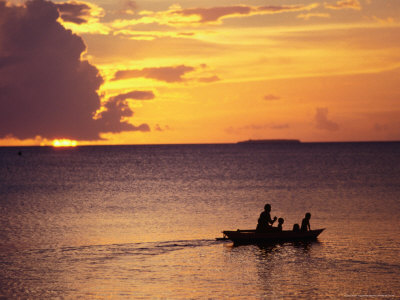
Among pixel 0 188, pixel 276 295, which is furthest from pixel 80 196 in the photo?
pixel 276 295

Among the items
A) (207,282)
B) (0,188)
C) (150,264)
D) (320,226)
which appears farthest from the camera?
(0,188)

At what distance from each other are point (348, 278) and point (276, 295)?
4131 mm

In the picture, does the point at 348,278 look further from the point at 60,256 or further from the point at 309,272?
the point at 60,256

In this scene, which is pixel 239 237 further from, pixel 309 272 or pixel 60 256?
pixel 60 256

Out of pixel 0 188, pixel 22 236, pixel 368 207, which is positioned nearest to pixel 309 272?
pixel 22 236

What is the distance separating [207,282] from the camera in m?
23.9

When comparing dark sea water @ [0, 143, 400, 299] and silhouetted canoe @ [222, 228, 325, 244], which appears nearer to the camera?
dark sea water @ [0, 143, 400, 299]

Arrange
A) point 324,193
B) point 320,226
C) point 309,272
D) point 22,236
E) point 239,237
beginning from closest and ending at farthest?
point 309,272
point 239,237
point 22,236
point 320,226
point 324,193

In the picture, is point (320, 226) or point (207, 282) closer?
point (207, 282)

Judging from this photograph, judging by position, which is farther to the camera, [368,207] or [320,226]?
[368,207]

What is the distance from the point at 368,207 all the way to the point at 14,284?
3554cm

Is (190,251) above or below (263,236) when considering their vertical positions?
below

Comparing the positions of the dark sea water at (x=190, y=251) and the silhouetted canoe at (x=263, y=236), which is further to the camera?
the silhouetted canoe at (x=263, y=236)

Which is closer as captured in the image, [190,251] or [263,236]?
[190,251]
